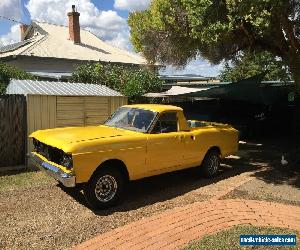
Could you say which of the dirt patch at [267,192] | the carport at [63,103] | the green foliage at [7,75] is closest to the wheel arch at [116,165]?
the dirt patch at [267,192]

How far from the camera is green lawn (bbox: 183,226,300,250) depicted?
17.6ft

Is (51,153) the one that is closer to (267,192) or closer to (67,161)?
(67,161)

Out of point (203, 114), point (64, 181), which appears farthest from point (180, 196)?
point (203, 114)

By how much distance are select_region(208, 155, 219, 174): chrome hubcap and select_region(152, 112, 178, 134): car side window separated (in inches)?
63.7

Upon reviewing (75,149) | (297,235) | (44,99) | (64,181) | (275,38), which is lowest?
(297,235)

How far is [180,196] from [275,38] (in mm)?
5259

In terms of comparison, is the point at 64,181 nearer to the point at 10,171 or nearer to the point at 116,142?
the point at 116,142

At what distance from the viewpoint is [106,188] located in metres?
7.12

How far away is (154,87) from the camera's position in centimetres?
1878

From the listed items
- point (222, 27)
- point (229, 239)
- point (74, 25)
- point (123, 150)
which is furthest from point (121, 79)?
point (74, 25)

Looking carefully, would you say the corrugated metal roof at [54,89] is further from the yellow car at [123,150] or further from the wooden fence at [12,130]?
the yellow car at [123,150]

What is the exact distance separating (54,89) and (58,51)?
54.0 ft

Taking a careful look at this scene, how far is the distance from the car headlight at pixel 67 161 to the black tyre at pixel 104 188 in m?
0.47

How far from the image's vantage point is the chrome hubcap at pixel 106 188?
6.99 metres
